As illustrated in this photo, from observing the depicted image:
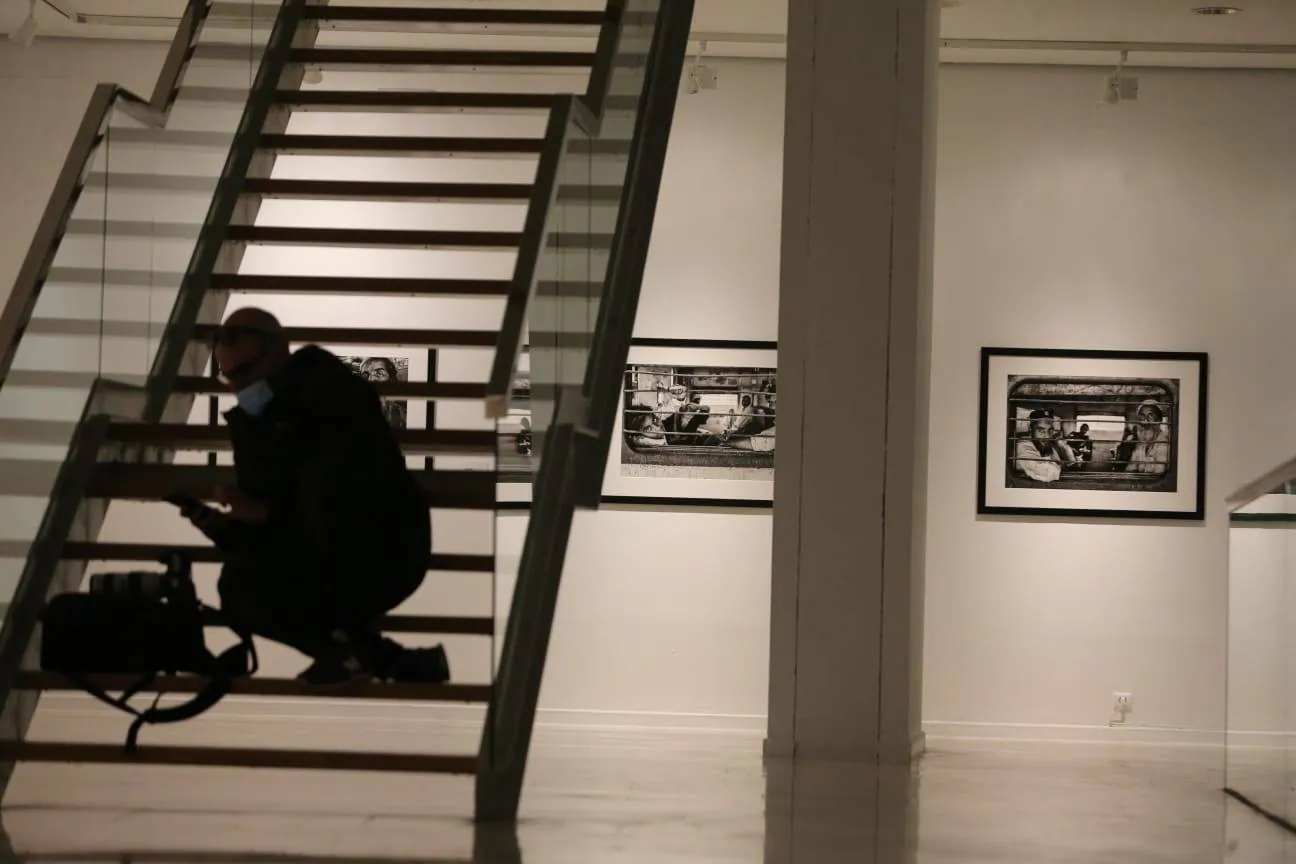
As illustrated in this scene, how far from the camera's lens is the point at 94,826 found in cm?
487

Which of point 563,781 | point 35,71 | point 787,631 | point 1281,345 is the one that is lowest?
point 563,781

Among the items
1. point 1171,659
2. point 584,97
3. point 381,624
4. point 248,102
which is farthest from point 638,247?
point 1171,659

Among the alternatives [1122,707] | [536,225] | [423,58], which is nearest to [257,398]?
[536,225]

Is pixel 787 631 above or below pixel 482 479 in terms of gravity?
below

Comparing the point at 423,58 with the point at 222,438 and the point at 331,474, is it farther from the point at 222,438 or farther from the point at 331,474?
the point at 331,474

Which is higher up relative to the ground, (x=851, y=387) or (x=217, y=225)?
(x=217, y=225)

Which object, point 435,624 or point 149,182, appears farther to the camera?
point 149,182

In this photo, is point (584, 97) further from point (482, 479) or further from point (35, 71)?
point (35, 71)

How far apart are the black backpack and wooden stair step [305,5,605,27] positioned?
3.64 m

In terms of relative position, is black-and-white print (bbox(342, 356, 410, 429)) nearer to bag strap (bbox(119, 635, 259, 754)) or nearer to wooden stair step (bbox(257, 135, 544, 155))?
wooden stair step (bbox(257, 135, 544, 155))

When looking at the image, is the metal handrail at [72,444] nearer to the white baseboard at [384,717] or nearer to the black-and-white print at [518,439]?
the black-and-white print at [518,439]

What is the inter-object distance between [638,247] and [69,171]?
2.50 m

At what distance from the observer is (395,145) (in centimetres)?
737

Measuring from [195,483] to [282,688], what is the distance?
0.75 m
